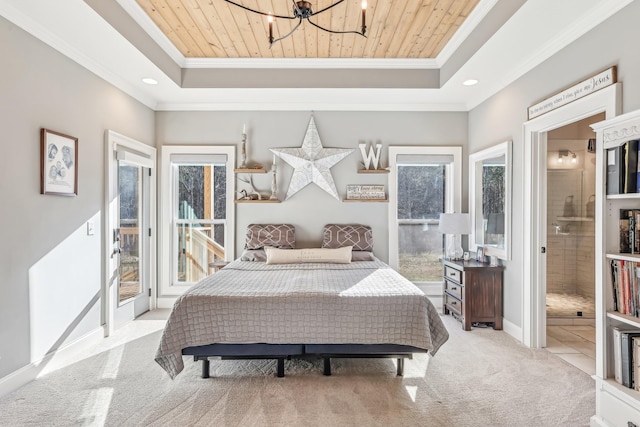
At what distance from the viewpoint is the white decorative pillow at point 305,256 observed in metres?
3.94

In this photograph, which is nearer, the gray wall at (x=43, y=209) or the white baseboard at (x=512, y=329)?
the gray wall at (x=43, y=209)

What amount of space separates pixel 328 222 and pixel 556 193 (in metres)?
2.74

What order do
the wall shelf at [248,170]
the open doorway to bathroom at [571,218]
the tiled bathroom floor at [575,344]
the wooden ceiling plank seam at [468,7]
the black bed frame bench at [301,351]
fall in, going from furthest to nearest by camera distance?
the wall shelf at [248,170] → the open doorway to bathroom at [571,218] → the tiled bathroom floor at [575,344] → the wooden ceiling plank seam at [468,7] → the black bed frame bench at [301,351]

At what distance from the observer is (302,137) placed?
15.2 ft

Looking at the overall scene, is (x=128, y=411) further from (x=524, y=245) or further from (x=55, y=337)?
(x=524, y=245)

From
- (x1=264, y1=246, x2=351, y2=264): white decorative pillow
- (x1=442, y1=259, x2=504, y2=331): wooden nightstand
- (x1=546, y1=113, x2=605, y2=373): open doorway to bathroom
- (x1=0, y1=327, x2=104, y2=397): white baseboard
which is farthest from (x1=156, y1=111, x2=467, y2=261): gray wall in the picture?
(x1=0, y1=327, x2=104, y2=397): white baseboard

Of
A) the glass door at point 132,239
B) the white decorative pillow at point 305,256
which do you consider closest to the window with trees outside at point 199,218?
the glass door at point 132,239

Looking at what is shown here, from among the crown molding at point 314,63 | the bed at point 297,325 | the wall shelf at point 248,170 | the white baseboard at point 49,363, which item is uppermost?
the crown molding at point 314,63

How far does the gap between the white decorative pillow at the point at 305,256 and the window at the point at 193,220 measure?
98cm

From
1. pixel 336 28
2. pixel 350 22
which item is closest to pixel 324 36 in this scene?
pixel 336 28

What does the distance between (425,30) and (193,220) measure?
340 cm

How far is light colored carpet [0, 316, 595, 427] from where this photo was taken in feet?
7.14

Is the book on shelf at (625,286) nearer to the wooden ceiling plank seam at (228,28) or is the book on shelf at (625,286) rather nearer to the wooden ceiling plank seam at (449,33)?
the wooden ceiling plank seam at (449,33)

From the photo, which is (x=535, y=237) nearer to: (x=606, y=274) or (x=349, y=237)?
(x=606, y=274)
